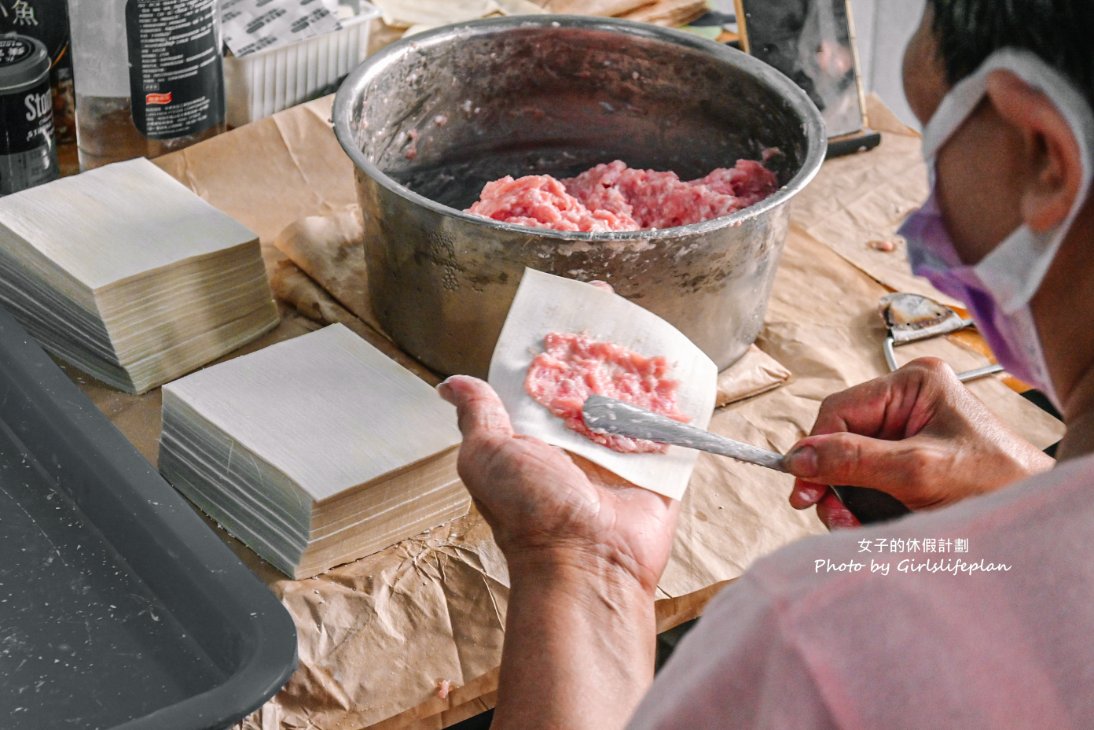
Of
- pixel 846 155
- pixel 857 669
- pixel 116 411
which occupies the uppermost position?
pixel 857 669

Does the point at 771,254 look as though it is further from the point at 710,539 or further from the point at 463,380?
the point at 463,380

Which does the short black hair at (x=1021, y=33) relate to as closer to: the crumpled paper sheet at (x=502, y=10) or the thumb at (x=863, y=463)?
the thumb at (x=863, y=463)

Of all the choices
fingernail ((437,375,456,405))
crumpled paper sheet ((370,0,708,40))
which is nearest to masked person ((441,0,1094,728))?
fingernail ((437,375,456,405))

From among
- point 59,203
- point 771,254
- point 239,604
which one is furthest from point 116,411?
point 771,254

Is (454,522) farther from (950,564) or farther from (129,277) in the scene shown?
(950,564)

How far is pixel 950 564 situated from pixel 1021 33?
345mm

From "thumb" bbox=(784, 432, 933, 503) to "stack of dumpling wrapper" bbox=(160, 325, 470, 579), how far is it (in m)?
0.46

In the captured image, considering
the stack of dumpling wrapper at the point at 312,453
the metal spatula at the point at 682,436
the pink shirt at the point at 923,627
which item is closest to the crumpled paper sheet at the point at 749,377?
the metal spatula at the point at 682,436

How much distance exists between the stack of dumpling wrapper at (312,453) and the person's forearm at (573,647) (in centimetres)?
26

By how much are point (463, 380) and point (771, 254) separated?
59 cm

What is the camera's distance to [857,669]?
0.57 m

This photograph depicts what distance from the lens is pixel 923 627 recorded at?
1.91 ft

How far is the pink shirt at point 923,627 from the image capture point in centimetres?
58

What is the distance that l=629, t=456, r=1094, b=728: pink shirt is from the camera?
1.89ft
